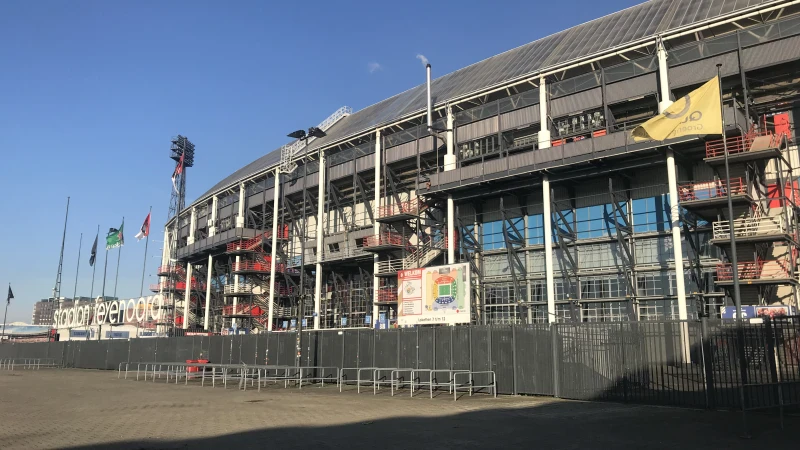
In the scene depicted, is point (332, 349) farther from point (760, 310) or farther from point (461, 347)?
point (760, 310)

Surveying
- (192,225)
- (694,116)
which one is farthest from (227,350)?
(192,225)

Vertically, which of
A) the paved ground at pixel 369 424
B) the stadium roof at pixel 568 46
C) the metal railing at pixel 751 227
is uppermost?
the stadium roof at pixel 568 46

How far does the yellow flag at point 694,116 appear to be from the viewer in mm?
20984

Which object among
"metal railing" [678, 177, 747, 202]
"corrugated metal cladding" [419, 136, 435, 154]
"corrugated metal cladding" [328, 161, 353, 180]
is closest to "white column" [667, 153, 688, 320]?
"metal railing" [678, 177, 747, 202]

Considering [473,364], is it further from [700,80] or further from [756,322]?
[700,80]

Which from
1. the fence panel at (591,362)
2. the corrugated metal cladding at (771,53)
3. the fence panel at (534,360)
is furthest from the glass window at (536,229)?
the fence panel at (591,362)

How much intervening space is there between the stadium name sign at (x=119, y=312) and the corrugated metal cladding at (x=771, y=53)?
68.5 meters

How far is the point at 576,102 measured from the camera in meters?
32.7

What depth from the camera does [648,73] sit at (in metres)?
30.2

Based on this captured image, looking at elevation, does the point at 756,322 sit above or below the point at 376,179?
below

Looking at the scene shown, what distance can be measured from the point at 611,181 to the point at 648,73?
5782 millimetres

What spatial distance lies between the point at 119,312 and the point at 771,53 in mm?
86112

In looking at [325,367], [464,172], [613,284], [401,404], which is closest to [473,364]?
[401,404]

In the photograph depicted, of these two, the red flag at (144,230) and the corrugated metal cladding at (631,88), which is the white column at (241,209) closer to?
the red flag at (144,230)
